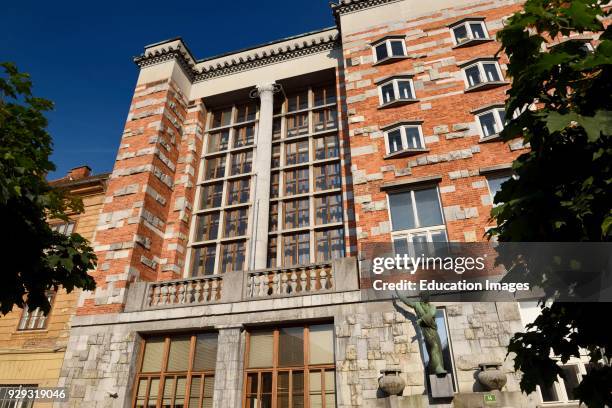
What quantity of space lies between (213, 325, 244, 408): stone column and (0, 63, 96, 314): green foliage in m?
5.31

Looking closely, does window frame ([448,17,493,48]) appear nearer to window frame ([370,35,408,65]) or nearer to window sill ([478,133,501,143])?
window frame ([370,35,408,65])

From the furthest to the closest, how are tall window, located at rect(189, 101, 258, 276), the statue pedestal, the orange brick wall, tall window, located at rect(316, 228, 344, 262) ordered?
tall window, located at rect(189, 101, 258, 276)
tall window, located at rect(316, 228, 344, 262)
the orange brick wall
the statue pedestal

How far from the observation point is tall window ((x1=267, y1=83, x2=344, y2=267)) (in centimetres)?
1770

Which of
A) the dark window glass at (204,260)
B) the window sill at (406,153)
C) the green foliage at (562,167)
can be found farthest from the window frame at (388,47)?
the green foliage at (562,167)

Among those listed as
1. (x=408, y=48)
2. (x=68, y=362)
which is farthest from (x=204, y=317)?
(x=408, y=48)

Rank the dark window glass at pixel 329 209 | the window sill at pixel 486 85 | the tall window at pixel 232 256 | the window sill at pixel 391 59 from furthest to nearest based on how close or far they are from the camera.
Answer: the dark window glass at pixel 329 209
the tall window at pixel 232 256
the window sill at pixel 391 59
the window sill at pixel 486 85

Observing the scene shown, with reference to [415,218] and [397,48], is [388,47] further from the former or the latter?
[415,218]

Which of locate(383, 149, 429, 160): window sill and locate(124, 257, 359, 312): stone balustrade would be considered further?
locate(383, 149, 429, 160): window sill

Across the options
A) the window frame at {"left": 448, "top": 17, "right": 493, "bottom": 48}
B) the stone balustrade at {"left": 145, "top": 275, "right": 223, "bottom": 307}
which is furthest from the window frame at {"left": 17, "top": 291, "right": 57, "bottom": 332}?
the window frame at {"left": 448, "top": 17, "right": 493, "bottom": 48}

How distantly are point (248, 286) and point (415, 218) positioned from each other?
6.22 meters

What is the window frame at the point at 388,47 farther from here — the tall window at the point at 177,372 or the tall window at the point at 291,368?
the tall window at the point at 177,372

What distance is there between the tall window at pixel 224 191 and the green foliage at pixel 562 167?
1351 centimetres

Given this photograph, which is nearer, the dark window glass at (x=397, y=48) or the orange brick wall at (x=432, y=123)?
the orange brick wall at (x=432, y=123)

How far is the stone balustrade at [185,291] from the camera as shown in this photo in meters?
14.4
